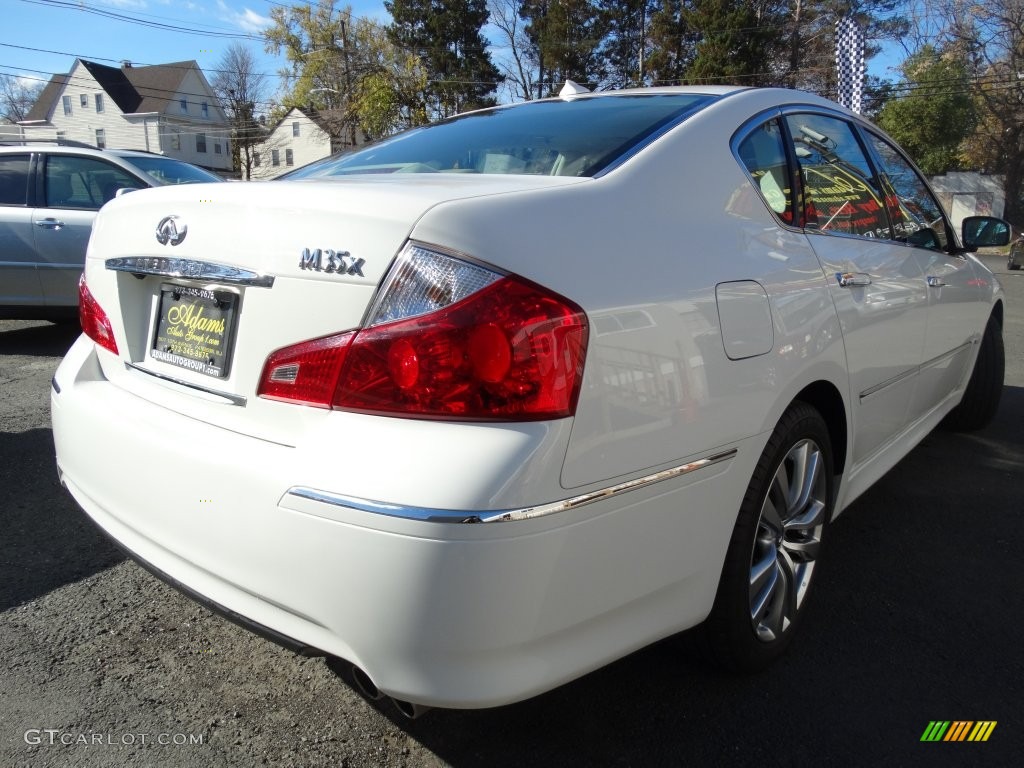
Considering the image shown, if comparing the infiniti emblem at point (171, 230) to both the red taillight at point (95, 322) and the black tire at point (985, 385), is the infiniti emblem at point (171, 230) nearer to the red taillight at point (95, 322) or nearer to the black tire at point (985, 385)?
the red taillight at point (95, 322)

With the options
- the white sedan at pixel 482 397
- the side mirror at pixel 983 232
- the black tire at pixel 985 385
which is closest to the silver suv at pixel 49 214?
the white sedan at pixel 482 397

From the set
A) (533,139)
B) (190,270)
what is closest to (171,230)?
(190,270)

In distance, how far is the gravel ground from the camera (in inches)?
77.7

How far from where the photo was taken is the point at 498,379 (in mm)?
1468

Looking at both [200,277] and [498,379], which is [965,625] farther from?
[200,277]

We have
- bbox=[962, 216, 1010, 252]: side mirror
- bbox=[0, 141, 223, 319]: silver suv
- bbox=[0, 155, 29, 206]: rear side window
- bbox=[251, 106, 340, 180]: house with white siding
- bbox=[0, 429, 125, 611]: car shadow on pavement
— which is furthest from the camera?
bbox=[251, 106, 340, 180]: house with white siding

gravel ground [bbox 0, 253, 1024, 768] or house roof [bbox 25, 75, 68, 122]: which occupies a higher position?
house roof [bbox 25, 75, 68, 122]

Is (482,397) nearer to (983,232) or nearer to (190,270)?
(190,270)

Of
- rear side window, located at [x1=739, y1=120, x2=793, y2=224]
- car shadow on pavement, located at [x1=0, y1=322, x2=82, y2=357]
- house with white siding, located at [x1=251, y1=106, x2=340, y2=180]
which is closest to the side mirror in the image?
rear side window, located at [x1=739, y1=120, x2=793, y2=224]

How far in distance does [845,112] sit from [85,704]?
3272mm

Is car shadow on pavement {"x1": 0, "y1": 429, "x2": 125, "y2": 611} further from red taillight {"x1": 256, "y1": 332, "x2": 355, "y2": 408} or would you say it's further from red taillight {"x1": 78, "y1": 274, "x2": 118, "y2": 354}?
red taillight {"x1": 256, "y1": 332, "x2": 355, "y2": 408}

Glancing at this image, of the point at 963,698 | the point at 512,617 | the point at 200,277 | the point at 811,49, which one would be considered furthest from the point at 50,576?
the point at 811,49

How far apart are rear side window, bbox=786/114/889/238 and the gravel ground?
4.23 feet

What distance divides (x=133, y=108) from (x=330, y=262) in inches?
2698
